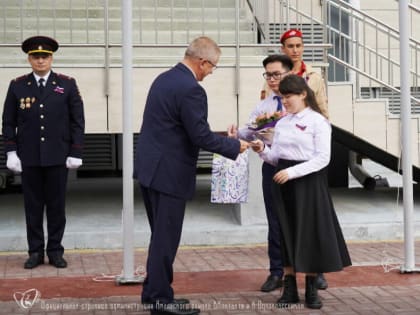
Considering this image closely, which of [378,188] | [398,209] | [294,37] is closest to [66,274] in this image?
[294,37]

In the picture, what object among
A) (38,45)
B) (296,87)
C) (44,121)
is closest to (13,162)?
(44,121)

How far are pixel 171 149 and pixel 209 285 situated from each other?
5.09 feet

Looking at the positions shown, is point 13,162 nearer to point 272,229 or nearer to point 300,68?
point 272,229

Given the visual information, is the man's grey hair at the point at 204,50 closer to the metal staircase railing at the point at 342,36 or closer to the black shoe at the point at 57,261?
the black shoe at the point at 57,261

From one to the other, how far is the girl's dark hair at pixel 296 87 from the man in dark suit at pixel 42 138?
2.21 meters

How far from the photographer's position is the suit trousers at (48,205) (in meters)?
6.99

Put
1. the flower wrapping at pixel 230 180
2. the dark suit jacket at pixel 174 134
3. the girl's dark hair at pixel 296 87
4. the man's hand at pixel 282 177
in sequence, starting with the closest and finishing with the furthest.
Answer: the dark suit jacket at pixel 174 134, the man's hand at pixel 282 177, the girl's dark hair at pixel 296 87, the flower wrapping at pixel 230 180

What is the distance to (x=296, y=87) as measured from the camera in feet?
18.4

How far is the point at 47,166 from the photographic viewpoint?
6914mm

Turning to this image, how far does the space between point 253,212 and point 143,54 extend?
2.16 metres

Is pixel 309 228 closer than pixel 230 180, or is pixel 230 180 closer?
pixel 309 228

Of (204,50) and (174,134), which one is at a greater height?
(204,50)

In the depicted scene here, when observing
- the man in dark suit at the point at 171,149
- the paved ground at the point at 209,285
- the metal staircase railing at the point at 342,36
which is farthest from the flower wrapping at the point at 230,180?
the man in dark suit at the point at 171,149

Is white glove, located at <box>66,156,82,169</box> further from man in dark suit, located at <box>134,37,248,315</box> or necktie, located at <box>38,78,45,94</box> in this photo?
man in dark suit, located at <box>134,37,248,315</box>
